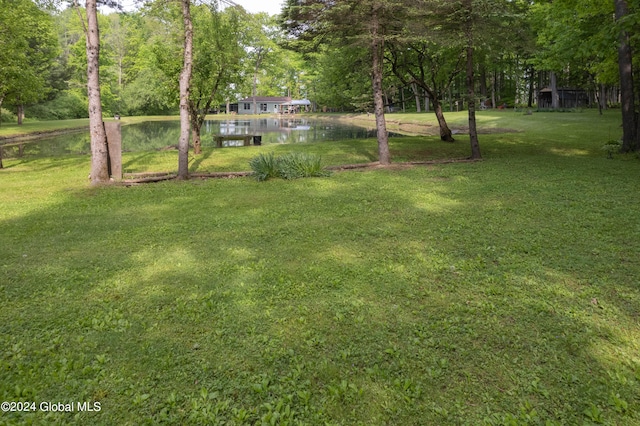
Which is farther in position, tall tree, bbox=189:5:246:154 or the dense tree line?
tall tree, bbox=189:5:246:154

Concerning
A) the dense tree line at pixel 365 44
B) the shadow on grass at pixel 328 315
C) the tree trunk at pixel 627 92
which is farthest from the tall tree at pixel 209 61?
the tree trunk at pixel 627 92

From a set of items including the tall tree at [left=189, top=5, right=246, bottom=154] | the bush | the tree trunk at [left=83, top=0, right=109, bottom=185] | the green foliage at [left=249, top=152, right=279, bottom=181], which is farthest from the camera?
the bush

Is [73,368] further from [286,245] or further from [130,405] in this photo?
[286,245]

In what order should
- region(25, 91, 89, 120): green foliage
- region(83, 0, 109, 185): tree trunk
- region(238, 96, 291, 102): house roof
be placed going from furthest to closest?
region(238, 96, 291, 102): house roof < region(25, 91, 89, 120): green foliage < region(83, 0, 109, 185): tree trunk

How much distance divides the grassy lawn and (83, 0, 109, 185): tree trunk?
7.77 ft

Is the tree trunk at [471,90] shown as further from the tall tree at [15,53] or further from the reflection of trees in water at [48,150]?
the reflection of trees in water at [48,150]

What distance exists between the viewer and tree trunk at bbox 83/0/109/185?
9859mm

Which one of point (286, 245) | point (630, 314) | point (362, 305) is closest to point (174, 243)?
point (286, 245)

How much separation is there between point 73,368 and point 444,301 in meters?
3.38

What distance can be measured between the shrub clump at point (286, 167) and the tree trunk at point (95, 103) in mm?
3878

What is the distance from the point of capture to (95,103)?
10.1m

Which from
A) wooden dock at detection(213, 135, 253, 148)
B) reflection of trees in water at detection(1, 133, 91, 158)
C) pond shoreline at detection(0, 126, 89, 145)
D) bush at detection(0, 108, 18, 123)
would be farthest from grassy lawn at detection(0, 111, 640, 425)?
bush at detection(0, 108, 18, 123)

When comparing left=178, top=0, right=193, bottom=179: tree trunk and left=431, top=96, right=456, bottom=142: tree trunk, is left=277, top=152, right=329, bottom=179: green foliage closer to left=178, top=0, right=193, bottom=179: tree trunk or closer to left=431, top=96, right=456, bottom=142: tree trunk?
left=178, top=0, right=193, bottom=179: tree trunk

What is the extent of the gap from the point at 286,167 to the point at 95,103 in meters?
5.13
